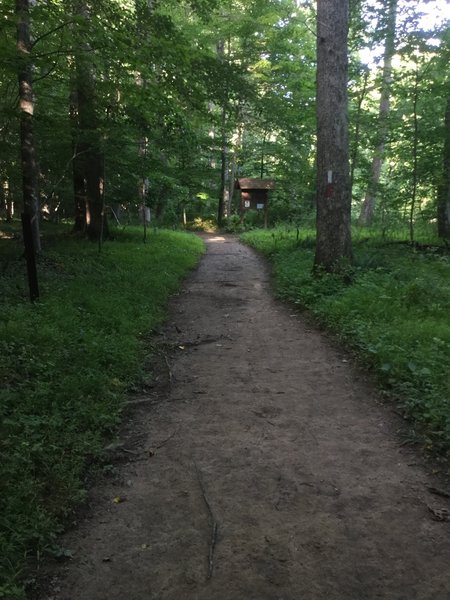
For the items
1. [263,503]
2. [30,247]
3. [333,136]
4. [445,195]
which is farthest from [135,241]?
[263,503]

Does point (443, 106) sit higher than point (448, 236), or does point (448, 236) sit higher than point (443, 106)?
point (443, 106)

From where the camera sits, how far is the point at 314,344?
6688 millimetres

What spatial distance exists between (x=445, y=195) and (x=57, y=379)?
12.9 meters

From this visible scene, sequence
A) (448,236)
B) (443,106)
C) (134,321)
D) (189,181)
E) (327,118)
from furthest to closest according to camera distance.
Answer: (189,181) < (448,236) < (443,106) < (327,118) < (134,321)

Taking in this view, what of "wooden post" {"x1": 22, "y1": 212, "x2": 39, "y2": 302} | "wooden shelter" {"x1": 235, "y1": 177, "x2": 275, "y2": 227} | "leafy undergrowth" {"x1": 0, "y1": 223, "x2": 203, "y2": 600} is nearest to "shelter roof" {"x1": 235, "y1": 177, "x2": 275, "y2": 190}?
"wooden shelter" {"x1": 235, "y1": 177, "x2": 275, "y2": 227}

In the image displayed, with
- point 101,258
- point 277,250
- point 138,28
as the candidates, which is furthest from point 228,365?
point 277,250

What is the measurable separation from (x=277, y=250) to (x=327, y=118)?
→ 647 cm

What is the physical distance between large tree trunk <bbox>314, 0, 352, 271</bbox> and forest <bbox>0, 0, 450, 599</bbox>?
0.07m

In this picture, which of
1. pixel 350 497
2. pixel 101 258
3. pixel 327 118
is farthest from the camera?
pixel 101 258

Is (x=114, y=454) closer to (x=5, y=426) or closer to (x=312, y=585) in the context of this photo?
(x=5, y=426)

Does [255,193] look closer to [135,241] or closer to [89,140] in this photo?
[135,241]

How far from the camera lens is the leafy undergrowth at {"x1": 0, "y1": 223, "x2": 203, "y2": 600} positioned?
2.94m

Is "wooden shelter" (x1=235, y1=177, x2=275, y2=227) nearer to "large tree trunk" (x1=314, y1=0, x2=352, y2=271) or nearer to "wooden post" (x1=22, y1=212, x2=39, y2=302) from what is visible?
"large tree trunk" (x1=314, y1=0, x2=352, y2=271)

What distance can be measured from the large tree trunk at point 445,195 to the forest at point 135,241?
4 centimetres
